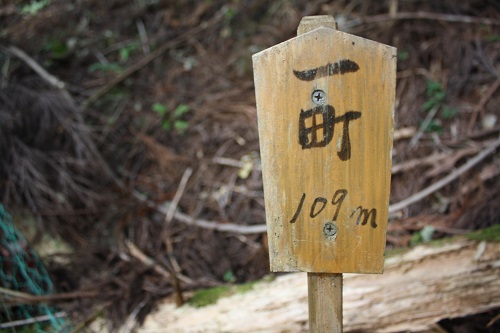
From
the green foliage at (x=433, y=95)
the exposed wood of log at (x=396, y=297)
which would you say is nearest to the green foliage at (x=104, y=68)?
the exposed wood of log at (x=396, y=297)

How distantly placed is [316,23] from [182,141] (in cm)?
242

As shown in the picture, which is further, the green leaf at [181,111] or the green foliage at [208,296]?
the green leaf at [181,111]

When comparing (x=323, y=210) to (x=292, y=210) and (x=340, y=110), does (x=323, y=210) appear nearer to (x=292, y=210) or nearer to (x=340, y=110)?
(x=292, y=210)

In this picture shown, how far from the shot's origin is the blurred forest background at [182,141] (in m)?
2.76

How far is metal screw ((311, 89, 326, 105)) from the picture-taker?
132cm

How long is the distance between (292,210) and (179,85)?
110 inches

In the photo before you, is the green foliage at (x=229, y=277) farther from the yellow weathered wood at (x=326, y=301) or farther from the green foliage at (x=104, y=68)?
the green foliage at (x=104, y=68)

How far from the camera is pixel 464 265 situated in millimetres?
2186

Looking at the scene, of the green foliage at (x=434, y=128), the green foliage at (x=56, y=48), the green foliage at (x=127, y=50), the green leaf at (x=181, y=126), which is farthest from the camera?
the green foliage at (x=127, y=50)

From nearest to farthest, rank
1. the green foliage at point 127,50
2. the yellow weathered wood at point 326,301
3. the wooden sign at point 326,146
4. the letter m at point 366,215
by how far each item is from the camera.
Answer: the wooden sign at point 326,146, the letter m at point 366,215, the yellow weathered wood at point 326,301, the green foliage at point 127,50

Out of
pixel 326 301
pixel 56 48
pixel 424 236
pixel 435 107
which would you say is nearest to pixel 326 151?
pixel 326 301

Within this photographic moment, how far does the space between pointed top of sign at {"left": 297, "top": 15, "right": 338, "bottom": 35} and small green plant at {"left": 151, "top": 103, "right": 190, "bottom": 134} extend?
241 cm

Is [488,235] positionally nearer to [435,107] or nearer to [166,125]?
[435,107]

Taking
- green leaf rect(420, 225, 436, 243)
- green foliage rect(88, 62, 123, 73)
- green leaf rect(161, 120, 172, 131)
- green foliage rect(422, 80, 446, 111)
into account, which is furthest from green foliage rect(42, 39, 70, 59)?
green leaf rect(420, 225, 436, 243)
